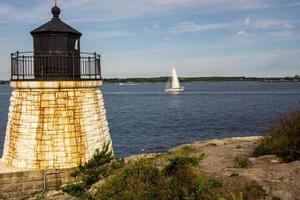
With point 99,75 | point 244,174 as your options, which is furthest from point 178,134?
point 244,174

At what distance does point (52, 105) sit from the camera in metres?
12.2

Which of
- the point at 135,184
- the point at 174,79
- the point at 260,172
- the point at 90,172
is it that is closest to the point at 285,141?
the point at 260,172

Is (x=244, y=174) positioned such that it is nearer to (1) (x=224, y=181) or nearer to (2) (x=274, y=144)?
(1) (x=224, y=181)

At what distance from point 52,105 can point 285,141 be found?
6.84 metres

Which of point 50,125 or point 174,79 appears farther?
point 174,79

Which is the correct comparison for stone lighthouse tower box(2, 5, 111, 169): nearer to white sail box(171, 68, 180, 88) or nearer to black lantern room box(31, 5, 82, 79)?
black lantern room box(31, 5, 82, 79)

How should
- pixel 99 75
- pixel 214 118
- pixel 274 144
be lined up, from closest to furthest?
pixel 274 144 → pixel 99 75 → pixel 214 118

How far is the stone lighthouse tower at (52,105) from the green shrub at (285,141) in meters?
5.43

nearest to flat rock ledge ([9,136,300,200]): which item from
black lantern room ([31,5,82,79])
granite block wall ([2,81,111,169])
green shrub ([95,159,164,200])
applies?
granite block wall ([2,81,111,169])

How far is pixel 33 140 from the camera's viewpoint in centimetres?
1220

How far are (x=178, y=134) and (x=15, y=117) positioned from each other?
2394cm

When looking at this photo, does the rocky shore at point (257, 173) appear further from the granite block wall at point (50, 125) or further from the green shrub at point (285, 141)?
the granite block wall at point (50, 125)

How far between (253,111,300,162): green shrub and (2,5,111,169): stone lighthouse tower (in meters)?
5.43

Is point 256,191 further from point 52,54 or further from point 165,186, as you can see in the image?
point 52,54
